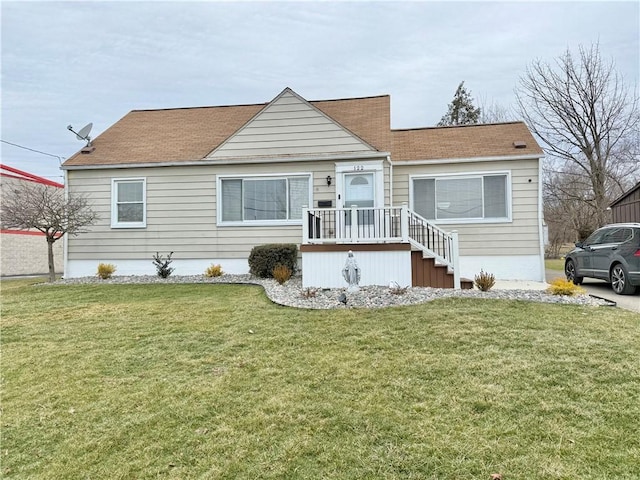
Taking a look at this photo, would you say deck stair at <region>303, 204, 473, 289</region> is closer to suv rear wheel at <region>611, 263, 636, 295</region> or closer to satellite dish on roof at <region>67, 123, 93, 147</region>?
suv rear wheel at <region>611, 263, 636, 295</region>

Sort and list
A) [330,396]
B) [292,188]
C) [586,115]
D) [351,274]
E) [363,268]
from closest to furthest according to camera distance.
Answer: [330,396]
[351,274]
[363,268]
[292,188]
[586,115]

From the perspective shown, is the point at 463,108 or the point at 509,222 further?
the point at 463,108

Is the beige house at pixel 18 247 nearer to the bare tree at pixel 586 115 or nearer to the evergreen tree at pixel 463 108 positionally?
the bare tree at pixel 586 115

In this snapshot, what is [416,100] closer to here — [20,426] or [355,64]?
[355,64]

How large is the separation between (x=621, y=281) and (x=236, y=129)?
1093 cm

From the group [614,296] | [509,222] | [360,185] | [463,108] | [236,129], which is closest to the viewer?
[614,296]

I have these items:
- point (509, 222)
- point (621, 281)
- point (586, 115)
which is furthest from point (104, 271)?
point (586, 115)

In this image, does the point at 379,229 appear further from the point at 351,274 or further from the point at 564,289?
the point at 564,289

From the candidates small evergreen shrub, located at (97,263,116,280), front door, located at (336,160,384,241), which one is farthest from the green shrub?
small evergreen shrub, located at (97,263,116,280)

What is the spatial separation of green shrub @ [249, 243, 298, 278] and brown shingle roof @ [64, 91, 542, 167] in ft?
11.3

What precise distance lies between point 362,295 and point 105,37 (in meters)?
11.9

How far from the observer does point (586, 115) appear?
18.9 m

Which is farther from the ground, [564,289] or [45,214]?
[45,214]

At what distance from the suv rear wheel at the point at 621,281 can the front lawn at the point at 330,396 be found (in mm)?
3029
